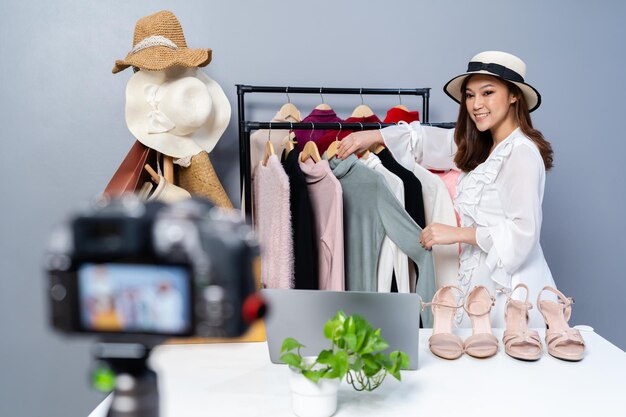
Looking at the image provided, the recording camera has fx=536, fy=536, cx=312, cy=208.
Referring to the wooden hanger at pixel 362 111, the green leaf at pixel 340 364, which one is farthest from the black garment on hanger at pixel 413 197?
the green leaf at pixel 340 364

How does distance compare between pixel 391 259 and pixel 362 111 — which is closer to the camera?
pixel 391 259

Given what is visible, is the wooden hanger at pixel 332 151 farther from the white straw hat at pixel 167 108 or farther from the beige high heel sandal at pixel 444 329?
the beige high heel sandal at pixel 444 329

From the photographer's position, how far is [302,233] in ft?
5.75

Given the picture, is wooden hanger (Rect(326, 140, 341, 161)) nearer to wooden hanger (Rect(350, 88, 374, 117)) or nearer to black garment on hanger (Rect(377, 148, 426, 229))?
black garment on hanger (Rect(377, 148, 426, 229))

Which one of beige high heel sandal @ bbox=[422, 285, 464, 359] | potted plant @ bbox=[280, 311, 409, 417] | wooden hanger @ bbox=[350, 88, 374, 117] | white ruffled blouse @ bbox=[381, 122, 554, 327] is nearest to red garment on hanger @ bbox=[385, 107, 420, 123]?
wooden hanger @ bbox=[350, 88, 374, 117]

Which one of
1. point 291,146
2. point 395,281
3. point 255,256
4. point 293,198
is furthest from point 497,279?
point 255,256

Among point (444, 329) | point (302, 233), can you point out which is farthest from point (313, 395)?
point (302, 233)

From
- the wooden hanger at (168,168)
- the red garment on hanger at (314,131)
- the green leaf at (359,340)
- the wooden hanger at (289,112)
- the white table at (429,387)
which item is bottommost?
the white table at (429,387)

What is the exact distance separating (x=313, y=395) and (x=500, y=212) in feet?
3.66

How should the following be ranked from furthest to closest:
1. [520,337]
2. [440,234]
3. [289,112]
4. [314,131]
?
[289,112]
[314,131]
[440,234]
[520,337]

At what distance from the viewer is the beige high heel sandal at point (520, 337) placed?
1235mm

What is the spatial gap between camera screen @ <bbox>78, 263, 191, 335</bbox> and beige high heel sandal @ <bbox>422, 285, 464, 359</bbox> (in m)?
1.00

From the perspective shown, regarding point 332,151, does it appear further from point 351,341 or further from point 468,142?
point 351,341

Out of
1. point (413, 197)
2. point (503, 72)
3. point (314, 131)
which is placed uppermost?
point (503, 72)
